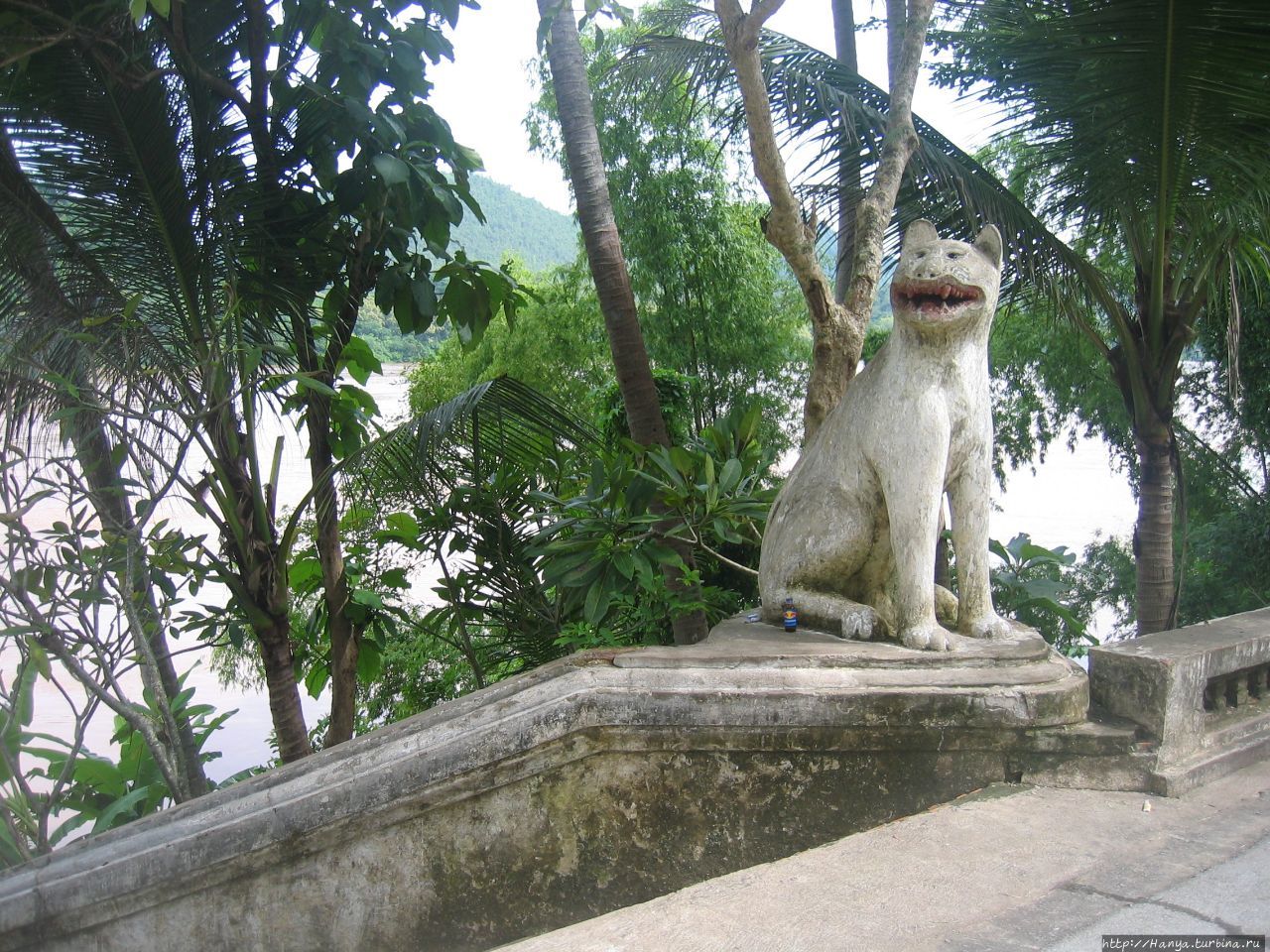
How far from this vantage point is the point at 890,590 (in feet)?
12.4

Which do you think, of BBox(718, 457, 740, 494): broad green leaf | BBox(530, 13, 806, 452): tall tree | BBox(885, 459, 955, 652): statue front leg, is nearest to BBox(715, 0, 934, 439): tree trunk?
BBox(718, 457, 740, 494): broad green leaf

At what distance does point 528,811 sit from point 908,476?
1643 mm

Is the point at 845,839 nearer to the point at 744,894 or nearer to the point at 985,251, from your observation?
the point at 744,894

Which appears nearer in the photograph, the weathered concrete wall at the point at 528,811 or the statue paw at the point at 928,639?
the weathered concrete wall at the point at 528,811

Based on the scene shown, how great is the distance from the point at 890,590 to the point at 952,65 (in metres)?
6.13

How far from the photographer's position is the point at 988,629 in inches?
143

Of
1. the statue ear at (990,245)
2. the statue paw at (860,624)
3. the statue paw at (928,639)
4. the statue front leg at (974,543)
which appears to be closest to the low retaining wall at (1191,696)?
the statue front leg at (974,543)

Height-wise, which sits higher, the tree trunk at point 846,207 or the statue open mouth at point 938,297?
the tree trunk at point 846,207

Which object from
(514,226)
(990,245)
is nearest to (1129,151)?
(990,245)

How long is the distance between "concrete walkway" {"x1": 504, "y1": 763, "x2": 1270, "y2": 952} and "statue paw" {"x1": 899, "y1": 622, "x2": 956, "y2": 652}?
1.62 ft

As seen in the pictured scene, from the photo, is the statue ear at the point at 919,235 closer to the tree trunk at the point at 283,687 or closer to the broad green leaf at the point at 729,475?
the broad green leaf at the point at 729,475

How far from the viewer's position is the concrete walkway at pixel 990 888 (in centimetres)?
234

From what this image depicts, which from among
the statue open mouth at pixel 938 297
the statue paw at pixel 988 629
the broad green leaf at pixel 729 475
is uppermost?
the statue open mouth at pixel 938 297

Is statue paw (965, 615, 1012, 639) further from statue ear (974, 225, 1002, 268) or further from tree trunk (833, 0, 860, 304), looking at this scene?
tree trunk (833, 0, 860, 304)
